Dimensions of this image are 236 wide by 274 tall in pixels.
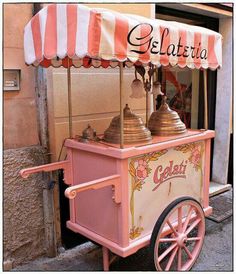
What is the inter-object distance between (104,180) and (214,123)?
335cm

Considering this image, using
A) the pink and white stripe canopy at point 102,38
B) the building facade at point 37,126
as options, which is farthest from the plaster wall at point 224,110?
the pink and white stripe canopy at point 102,38

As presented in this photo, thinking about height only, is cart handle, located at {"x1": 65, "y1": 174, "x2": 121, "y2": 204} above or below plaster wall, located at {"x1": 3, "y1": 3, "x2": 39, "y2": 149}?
below

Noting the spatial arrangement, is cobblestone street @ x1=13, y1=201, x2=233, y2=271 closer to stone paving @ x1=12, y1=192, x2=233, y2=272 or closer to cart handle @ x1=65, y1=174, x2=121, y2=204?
stone paving @ x1=12, y1=192, x2=233, y2=272

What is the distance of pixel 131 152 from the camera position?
232 centimetres

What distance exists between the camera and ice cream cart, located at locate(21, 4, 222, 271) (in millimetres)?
2045

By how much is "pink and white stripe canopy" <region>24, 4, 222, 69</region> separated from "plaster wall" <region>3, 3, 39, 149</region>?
0.37 m

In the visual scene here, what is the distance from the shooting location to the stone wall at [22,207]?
2.79 m

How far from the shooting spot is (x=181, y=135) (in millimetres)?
2898

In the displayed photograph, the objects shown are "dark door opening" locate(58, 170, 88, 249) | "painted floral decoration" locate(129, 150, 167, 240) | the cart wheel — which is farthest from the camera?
"dark door opening" locate(58, 170, 88, 249)

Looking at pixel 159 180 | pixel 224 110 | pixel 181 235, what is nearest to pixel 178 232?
pixel 181 235

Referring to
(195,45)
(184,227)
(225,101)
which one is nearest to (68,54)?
(195,45)

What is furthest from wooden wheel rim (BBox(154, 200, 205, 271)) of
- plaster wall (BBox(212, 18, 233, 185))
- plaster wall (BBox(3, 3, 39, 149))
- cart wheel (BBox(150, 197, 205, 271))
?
plaster wall (BBox(212, 18, 233, 185))

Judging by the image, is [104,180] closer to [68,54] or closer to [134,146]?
[134,146]

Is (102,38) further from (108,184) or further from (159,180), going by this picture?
(159,180)
